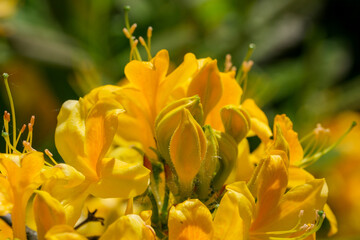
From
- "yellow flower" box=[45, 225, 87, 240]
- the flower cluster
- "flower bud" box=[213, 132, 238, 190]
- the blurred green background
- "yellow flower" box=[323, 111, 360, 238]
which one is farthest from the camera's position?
"yellow flower" box=[323, 111, 360, 238]

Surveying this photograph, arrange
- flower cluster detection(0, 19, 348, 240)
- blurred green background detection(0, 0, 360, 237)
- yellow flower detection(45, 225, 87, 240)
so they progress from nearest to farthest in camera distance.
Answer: yellow flower detection(45, 225, 87, 240) → flower cluster detection(0, 19, 348, 240) → blurred green background detection(0, 0, 360, 237)

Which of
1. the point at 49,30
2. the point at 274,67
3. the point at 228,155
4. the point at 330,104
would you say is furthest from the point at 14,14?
the point at 228,155

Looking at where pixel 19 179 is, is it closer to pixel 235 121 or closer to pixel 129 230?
pixel 129 230

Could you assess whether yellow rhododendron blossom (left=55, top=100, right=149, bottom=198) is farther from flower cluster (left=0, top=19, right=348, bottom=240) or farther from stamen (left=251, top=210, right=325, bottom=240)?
stamen (left=251, top=210, right=325, bottom=240)

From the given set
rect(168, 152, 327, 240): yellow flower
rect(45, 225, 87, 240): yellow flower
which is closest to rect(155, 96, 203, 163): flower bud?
rect(168, 152, 327, 240): yellow flower

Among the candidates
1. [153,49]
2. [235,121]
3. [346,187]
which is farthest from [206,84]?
[346,187]

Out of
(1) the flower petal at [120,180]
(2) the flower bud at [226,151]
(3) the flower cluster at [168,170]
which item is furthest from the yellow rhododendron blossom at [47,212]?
(2) the flower bud at [226,151]

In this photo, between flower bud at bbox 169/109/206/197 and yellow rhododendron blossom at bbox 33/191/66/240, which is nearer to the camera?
yellow rhododendron blossom at bbox 33/191/66/240

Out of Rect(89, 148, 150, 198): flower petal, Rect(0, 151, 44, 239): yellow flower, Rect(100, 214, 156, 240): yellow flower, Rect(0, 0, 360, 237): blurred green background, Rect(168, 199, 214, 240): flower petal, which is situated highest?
Rect(0, 151, 44, 239): yellow flower
